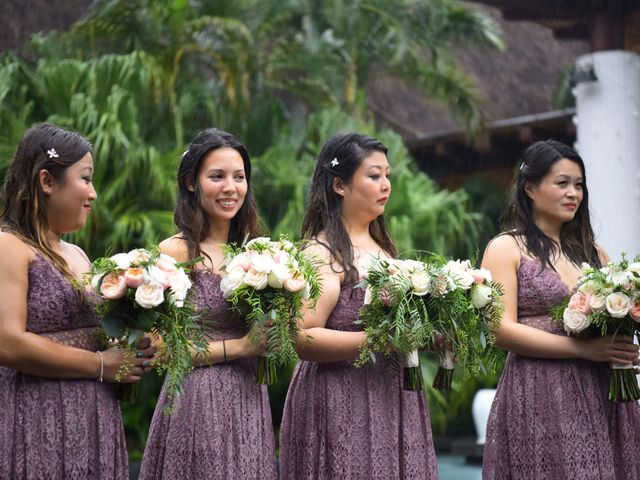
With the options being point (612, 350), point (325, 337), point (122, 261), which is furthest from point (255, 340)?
point (612, 350)

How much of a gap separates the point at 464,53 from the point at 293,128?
14147mm

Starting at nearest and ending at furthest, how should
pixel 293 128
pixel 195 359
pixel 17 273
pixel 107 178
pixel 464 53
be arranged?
pixel 17 273
pixel 195 359
pixel 107 178
pixel 293 128
pixel 464 53

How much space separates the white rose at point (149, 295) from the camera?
394cm

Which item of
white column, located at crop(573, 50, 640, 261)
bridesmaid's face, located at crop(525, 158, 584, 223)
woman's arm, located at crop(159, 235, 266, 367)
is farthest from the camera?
white column, located at crop(573, 50, 640, 261)

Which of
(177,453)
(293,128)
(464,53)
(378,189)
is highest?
(464,53)

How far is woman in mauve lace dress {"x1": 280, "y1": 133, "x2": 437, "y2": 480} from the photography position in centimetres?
455

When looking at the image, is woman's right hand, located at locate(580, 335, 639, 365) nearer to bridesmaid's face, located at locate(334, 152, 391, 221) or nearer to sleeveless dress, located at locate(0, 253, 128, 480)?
bridesmaid's face, located at locate(334, 152, 391, 221)

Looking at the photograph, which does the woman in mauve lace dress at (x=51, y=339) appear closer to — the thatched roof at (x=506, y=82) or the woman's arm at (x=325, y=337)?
the woman's arm at (x=325, y=337)

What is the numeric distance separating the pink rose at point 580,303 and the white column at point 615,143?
21.4 feet

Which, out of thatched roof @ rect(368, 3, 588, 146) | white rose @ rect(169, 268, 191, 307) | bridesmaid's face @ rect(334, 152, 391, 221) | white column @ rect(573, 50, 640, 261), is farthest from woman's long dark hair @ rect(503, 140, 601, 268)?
thatched roof @ rect(368, 3, 588, 146)

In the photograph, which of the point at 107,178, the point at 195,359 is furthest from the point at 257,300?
the point at 107,178

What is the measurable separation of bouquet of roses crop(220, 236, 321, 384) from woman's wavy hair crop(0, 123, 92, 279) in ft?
2.09

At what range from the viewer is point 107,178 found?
1181 centimetres

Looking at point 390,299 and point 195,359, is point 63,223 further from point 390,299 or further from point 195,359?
point 390,299
